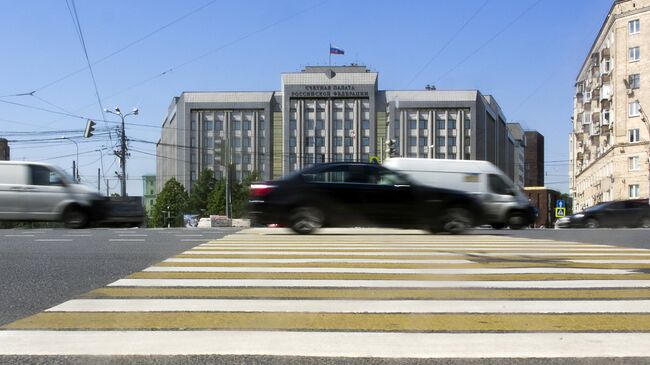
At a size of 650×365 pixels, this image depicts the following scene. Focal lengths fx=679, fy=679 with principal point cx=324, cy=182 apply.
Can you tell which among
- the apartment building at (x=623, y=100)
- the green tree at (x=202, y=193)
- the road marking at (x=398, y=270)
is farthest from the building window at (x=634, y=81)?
the green tree at (x=202, y=193)

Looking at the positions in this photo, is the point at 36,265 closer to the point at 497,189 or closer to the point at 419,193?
the point at 419,193

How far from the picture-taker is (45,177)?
37.8 feet

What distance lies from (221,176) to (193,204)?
33.2 feet

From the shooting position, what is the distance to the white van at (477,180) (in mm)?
18742

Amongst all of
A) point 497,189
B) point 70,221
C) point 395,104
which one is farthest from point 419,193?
point 395,104

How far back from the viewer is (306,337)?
482cm

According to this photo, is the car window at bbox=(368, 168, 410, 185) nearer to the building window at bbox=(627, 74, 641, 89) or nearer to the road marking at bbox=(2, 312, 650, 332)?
the road marking at bbox=(2, 312, 650, 332)

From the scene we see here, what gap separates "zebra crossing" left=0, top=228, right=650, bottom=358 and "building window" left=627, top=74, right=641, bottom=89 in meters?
58.3

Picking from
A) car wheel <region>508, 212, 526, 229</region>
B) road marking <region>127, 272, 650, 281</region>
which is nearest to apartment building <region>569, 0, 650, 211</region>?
car wheel <region>508, 212, 526, 229</region>

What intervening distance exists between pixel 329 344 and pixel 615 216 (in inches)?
1034

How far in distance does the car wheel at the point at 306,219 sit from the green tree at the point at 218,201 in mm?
79276

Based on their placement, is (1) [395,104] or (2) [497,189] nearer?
(2) [497,189]

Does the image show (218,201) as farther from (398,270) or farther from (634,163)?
(398,270)

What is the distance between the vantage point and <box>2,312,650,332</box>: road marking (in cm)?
510
